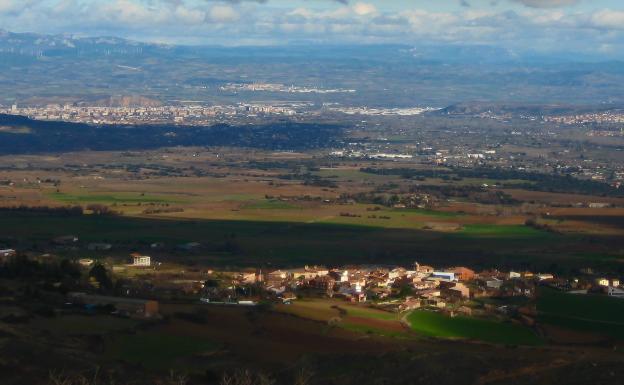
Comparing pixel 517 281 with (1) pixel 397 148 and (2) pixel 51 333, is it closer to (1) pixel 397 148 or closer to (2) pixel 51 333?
(2) pixel 51 333

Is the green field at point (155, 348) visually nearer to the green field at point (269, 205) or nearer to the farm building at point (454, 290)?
the farm building at point (454, 290)

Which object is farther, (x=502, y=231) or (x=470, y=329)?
(x=502, y=231)

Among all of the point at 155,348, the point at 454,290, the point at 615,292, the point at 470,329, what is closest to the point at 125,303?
the point at 155,348

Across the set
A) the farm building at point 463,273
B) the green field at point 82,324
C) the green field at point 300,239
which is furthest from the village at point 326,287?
the green field at point 300,239

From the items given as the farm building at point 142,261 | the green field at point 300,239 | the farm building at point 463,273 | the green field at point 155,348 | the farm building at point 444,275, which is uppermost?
the green field at point 155,348

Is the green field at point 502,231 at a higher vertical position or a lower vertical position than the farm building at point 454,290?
lower

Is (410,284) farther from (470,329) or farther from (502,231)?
(502,231)

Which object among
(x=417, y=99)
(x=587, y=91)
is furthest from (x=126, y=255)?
(x=587, y=91)

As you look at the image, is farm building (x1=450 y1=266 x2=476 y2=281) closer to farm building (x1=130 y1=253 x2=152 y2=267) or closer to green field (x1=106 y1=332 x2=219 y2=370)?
farm building (x1=130 y1=253 x2=152 y2=267)
